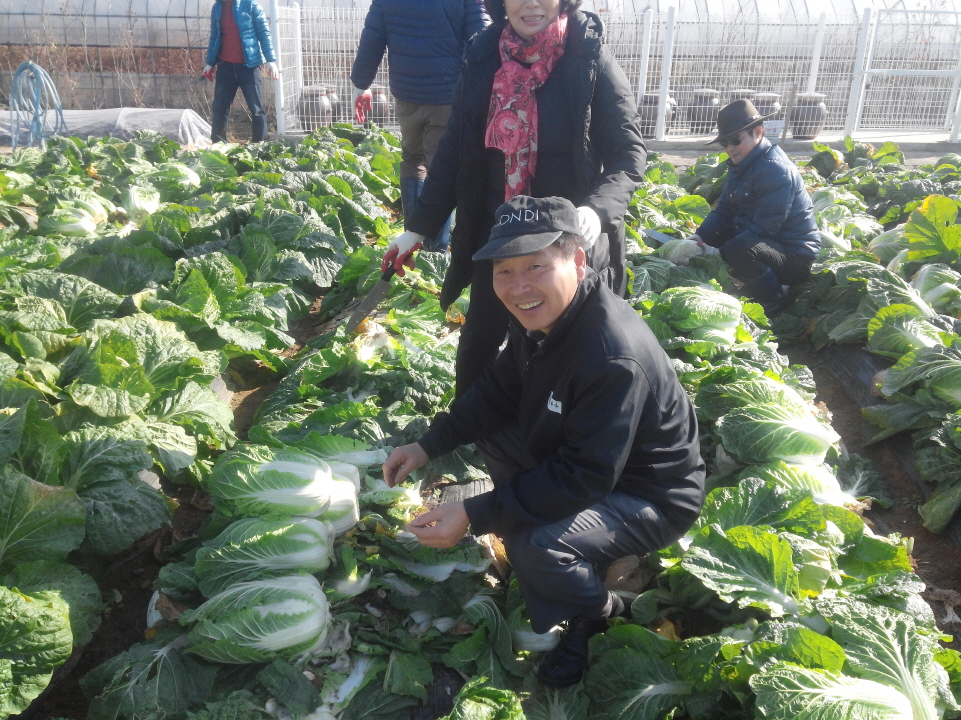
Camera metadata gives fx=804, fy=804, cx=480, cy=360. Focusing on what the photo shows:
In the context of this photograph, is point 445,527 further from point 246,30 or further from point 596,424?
point 246,30

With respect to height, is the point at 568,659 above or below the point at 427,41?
below

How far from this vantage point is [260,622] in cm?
246

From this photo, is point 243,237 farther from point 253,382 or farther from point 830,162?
point 830,162

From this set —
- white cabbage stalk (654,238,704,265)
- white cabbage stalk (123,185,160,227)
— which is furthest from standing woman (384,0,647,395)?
white cabbage stalk (123,185,160,227)

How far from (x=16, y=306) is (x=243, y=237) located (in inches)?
80.2

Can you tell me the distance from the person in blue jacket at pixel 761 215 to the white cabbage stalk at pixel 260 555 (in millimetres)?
A: 4269

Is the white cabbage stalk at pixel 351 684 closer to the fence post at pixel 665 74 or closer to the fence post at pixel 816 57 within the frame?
the fence post at pixel 665 74

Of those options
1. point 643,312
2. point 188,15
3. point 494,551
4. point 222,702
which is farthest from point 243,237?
point 188,15

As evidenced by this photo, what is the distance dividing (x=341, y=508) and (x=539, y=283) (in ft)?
3.87

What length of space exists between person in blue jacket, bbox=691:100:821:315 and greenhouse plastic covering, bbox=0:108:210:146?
8.11m

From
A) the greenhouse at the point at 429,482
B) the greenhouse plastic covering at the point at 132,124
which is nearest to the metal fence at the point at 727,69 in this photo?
the greenhouse plastic covering at the point at 132,124

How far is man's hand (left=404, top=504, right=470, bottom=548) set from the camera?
240 centimetres

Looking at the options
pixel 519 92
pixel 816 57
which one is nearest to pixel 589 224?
pixel 519 92

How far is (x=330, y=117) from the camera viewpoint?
1492 cm
